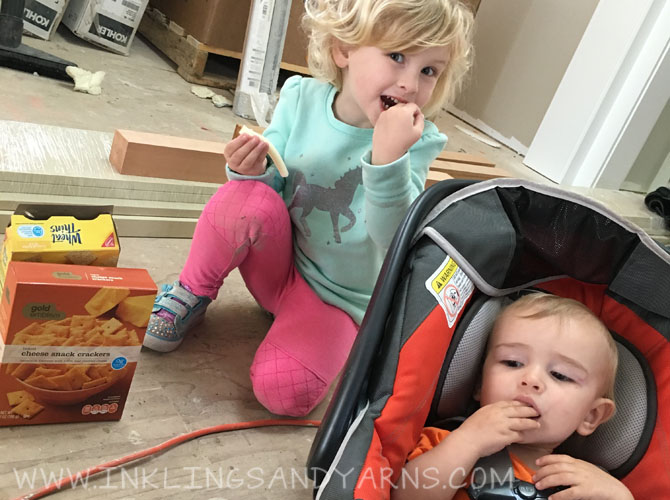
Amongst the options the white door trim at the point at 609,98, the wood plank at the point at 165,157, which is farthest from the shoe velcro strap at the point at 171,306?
the white door trim at the point at 609,98

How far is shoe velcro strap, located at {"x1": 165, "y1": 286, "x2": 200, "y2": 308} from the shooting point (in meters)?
1.26

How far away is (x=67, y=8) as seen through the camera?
2.80 metres

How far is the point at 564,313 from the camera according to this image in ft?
3.37

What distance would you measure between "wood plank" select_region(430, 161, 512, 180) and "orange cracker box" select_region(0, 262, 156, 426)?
138 cm

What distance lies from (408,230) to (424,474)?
0.32 metres

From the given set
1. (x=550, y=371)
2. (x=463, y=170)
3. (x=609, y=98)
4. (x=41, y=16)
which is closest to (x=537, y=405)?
(x=550, y=371)

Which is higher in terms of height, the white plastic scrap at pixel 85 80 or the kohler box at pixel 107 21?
the kohler box at pixel 107 21

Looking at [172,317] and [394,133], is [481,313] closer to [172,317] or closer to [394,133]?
[394,133]

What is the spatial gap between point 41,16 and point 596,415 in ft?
7.93

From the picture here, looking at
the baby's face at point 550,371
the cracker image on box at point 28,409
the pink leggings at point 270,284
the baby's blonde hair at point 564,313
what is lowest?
the cracker image on box at point 28,409

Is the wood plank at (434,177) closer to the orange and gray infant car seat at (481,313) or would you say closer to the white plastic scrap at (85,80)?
the orange and gray infant car seat at (481,313)


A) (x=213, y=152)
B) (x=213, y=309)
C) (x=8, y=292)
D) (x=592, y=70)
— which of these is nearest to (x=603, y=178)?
(x=592, y=70)

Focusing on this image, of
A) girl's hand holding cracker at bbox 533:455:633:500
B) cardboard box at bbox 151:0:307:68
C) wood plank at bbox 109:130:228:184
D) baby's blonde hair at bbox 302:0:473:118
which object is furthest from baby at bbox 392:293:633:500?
cardboard box at bbox 151:0:307:68

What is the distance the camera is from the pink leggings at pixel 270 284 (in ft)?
3.81
